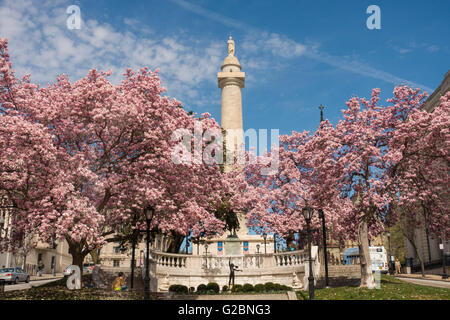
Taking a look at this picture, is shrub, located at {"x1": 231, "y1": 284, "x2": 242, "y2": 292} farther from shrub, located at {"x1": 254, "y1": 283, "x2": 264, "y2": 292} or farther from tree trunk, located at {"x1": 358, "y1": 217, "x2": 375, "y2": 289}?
tree trunk, located at {"x1": 358, "y1": 217, "x2": 375, "y2": 289}

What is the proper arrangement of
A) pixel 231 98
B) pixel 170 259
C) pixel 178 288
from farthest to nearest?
pixel 231 98, pixel 170 259, pixel 178 288

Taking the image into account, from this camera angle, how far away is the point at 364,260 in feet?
81.0

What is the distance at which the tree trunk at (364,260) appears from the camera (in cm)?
2408

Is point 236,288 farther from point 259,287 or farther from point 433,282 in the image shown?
point 433,282

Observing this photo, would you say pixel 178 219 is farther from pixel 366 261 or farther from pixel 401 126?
pixel 401 126

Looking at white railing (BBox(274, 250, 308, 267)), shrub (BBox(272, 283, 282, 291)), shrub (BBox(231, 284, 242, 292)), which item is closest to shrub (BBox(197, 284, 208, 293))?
shrub (BBox(231, 284, 242, 292))

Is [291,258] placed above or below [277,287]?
above

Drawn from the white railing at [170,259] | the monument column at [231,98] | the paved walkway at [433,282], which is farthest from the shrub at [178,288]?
the monument column at [231,98]

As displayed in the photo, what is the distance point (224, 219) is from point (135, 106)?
20536mm

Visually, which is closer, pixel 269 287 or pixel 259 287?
pixel 269 287

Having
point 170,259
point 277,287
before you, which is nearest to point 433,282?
point 277,287

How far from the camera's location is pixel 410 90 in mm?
27109

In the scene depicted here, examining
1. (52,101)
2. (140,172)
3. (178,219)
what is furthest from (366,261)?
(52,101)

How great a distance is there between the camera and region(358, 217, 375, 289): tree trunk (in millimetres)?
24078
